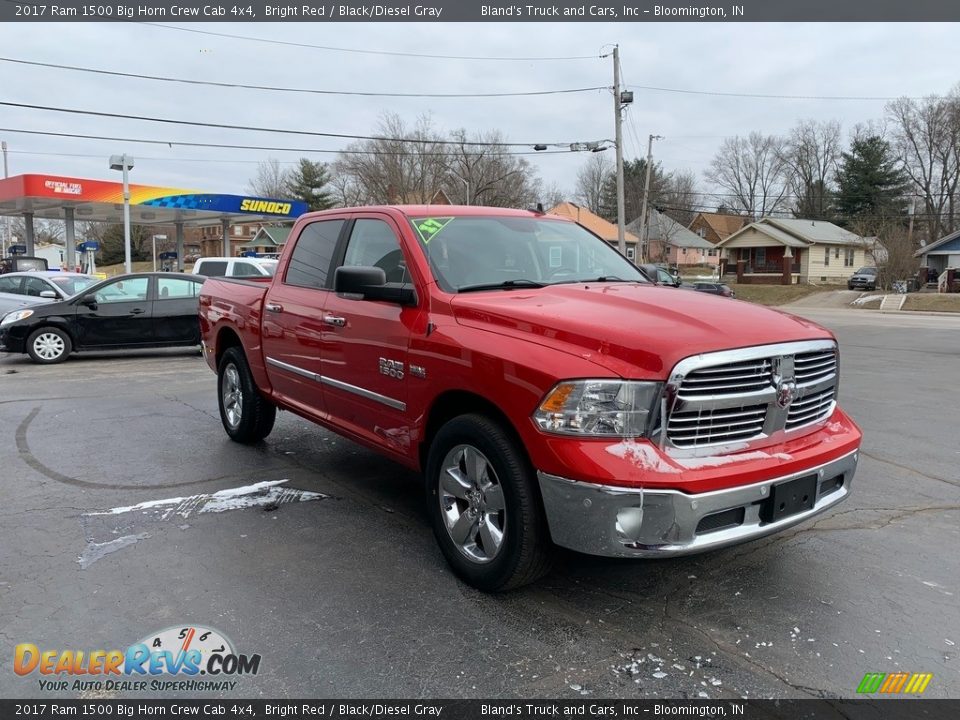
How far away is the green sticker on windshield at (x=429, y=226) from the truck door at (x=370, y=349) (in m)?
0.16

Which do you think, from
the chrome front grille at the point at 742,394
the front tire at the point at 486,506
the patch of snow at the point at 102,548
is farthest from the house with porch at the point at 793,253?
the patch of snow at the point at 102,548

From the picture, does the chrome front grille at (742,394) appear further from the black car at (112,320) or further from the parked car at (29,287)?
the parked car at (29,287)

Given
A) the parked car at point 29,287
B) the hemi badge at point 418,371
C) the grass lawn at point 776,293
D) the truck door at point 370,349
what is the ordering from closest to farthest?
the hemi badge at point 418,371
the truck door at point 370,349
the parked car at point 29,287
the grass lawn at point 776,293

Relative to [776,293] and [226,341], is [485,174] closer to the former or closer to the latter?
[776,293]

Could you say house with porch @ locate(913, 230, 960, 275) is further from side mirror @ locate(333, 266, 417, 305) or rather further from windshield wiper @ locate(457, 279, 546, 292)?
side mirror @ locate(333, 266, 417, 305)

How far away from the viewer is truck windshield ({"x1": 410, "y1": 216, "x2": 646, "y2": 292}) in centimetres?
411

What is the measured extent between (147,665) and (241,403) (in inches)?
139

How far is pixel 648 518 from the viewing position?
289 cm

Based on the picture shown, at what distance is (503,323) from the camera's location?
135 inches

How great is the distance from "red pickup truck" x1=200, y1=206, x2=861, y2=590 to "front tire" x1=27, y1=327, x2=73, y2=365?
9472mm

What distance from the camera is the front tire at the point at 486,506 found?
3.19 metres

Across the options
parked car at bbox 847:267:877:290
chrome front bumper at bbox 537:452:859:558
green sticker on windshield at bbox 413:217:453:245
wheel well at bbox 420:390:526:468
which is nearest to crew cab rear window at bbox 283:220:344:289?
green sticker on windshield at bbox 413:217:453:245

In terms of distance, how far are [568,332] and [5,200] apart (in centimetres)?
3517

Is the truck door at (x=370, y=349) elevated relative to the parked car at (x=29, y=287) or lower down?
lower down
